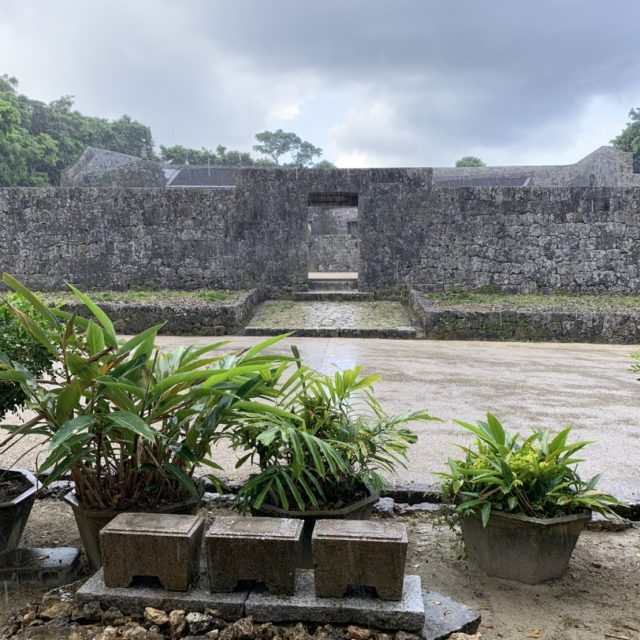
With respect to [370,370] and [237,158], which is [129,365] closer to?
[370,370]

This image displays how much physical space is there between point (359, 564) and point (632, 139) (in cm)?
3076

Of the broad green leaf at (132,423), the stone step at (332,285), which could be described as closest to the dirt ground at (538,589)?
the broad green leaf at (132,423)

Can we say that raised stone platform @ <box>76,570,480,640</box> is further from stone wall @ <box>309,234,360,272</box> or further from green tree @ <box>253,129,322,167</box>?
green tree @ <box>253,129,322,167</box>

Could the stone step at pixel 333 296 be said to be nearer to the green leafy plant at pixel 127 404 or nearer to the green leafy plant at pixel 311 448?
the green leafy plant at pixel 311 448

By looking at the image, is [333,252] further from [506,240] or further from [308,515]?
[308,515]

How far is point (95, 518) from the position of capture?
2.12 meters

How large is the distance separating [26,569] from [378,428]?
1.37m

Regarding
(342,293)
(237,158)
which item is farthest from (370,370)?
(237,158)

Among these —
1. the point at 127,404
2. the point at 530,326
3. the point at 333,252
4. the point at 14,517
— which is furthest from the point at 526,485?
the point at 333,252

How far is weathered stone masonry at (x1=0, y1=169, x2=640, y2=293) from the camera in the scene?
37.4 ft

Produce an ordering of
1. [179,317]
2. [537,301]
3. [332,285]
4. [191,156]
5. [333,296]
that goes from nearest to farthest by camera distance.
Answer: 1. [179,317]
2. [537,301]
3. [333,296]
4. [332,285]
5. [191,156]

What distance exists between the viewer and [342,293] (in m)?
11.5

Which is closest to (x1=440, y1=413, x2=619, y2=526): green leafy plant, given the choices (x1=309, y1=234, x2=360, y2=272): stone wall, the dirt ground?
the dirt ground

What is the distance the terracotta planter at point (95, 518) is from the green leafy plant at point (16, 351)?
42 cm
